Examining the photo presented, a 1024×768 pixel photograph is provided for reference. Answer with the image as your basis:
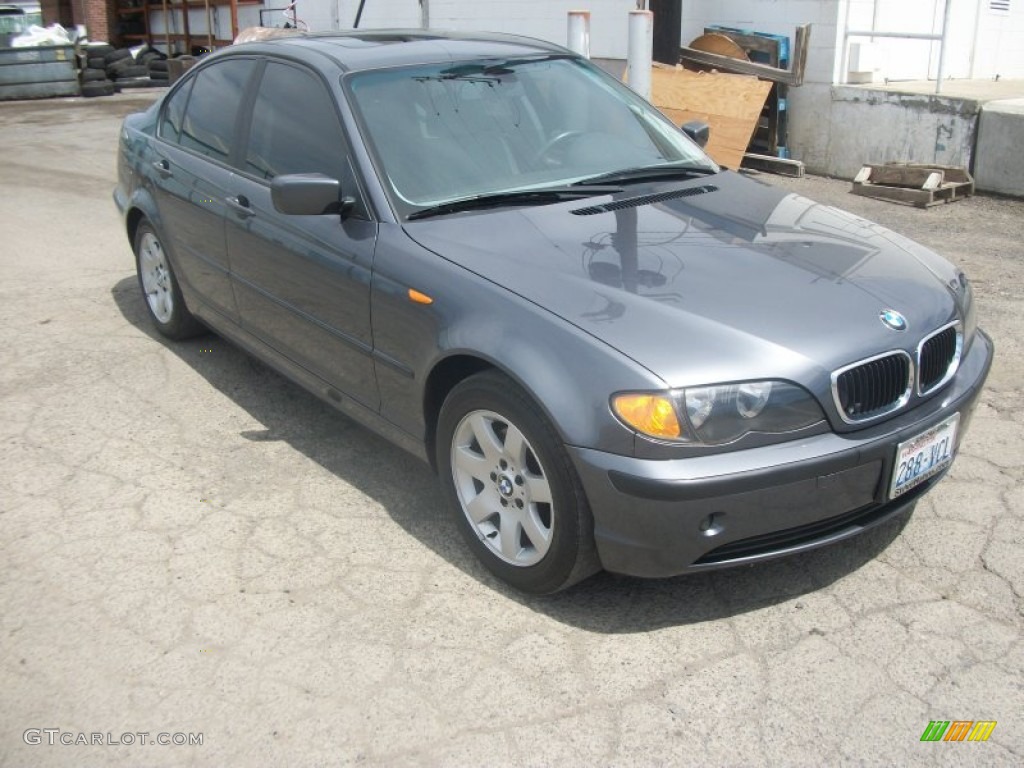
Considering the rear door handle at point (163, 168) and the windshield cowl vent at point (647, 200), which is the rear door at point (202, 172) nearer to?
the rear door handle at point (163, 168)

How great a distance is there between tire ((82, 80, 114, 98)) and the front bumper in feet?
56.6

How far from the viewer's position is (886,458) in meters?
3.11

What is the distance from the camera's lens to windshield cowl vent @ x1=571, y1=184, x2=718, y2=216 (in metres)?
3.87

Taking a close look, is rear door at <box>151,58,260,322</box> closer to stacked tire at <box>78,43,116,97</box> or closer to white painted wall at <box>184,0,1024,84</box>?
white painted wall at <box>184,0,1024,84</box>

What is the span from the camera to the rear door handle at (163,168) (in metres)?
5.31

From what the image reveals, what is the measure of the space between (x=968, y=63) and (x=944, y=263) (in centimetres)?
908

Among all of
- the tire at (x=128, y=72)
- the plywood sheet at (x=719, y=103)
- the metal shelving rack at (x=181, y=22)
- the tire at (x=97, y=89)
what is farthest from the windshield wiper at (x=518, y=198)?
the tire at (x=128, y=72)

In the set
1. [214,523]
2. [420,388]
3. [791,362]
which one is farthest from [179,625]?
[791,362]

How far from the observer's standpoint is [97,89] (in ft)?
58.6

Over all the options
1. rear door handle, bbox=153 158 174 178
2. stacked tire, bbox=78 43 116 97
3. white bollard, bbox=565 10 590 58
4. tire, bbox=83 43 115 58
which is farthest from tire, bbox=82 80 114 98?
rear door handle, bbox=153 158 174 178

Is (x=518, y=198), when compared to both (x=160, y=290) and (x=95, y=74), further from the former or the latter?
(x=95, y=74)

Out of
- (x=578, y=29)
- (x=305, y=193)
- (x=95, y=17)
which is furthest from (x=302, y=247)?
(x=95, y=17)

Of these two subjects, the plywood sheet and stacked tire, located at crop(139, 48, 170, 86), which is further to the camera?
stacked tire, located at crop(139, 48, 170, 86)

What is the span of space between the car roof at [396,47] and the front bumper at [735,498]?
2.12 metres
